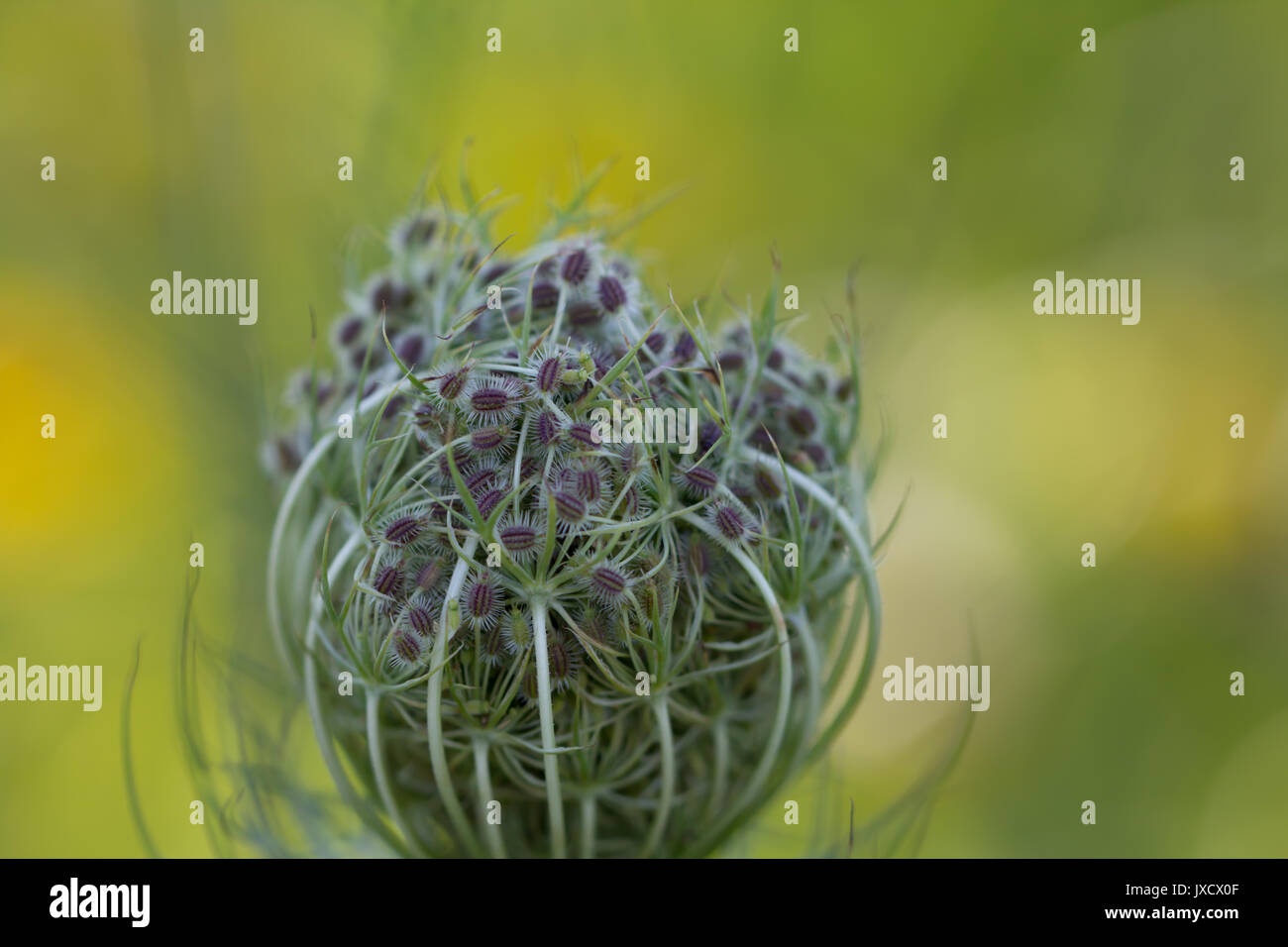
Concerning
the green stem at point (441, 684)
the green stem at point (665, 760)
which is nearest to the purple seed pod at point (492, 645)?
the green stem at point (441, 684)

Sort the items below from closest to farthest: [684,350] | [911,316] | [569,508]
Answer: [569,508] → [684,350] → [911,316]

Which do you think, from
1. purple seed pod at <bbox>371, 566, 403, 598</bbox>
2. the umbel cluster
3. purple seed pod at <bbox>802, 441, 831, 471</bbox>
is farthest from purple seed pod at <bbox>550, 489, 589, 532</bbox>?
purple seed pod at <bbox>802, 441, 831, 471</bbox>

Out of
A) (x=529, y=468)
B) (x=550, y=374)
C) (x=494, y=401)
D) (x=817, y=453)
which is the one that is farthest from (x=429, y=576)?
(x=817, y=453)

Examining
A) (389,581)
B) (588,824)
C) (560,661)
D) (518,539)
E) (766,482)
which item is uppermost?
(766,482)

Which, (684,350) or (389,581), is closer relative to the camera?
(389,581)

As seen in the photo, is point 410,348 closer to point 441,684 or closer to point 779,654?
point 441,684

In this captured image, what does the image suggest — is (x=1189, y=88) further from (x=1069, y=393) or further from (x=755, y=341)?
(x=755, y=341)
